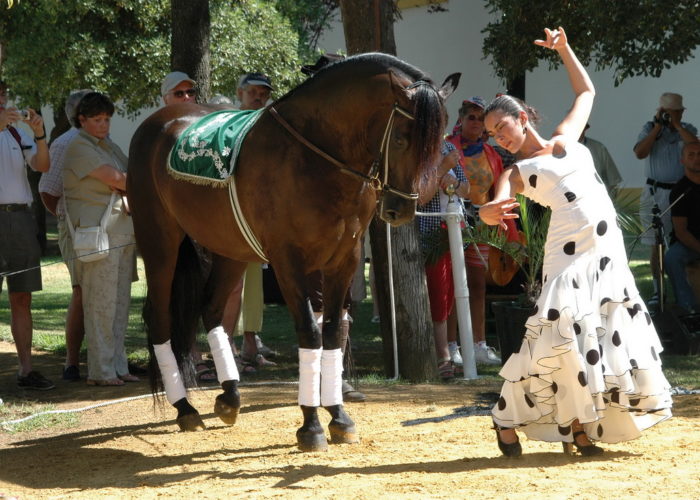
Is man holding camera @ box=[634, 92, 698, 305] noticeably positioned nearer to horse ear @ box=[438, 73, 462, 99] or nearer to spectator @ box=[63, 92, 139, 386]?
spectator @ box=[63, 92, 139, 386]

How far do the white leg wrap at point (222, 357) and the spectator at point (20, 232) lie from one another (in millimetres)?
1830

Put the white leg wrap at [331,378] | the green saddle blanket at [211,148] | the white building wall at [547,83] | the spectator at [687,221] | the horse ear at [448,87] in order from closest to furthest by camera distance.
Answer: the horse ear at [448,87], the white leg wrap at [331,378], the green saddle blanket at [211,148], the spectator at [687,221], the white building wall at [547,83]

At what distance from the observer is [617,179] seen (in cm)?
1184

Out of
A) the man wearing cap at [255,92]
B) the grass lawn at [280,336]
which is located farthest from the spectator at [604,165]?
the man wearing cap at [255,92]

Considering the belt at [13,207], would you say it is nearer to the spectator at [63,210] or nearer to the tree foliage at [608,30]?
the spectator at [63,210]

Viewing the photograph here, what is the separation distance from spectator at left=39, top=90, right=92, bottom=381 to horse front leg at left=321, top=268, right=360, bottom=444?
305 centimetres

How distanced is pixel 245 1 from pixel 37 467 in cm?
1444

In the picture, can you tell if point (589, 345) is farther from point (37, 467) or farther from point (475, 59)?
point (475, 59)

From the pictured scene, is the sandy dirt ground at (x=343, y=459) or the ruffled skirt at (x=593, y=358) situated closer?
the sandy dirt ground at (x=343, y=459)

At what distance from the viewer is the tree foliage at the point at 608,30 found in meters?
11.4

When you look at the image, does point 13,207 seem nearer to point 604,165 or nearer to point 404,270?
point 404,270

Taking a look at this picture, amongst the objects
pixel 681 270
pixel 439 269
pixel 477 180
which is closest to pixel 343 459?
pixel 439 269

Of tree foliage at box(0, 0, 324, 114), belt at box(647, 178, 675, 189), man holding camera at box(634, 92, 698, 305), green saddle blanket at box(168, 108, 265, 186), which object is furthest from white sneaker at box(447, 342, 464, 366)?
tree foliage at box(0, 0, 324, 114)

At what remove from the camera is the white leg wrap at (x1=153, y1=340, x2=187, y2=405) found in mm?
6570
